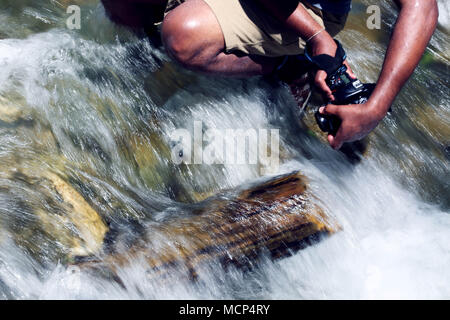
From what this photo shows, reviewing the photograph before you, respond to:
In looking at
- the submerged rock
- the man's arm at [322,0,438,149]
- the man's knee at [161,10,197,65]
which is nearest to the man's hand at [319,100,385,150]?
the man's arm at [322,0,438,149]

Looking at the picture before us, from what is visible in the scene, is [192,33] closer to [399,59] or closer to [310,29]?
[310,29]

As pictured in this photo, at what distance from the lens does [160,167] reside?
2.78 m

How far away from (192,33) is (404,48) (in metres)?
1.00

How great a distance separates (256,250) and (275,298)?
271mm

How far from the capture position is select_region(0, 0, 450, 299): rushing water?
2181 millimetres

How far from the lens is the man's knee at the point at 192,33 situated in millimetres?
2492

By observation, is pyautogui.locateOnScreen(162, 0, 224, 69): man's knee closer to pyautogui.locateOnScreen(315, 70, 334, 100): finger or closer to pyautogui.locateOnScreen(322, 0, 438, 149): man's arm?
pyautogui.locateOnScreen(315, 70, 334, 100): finger

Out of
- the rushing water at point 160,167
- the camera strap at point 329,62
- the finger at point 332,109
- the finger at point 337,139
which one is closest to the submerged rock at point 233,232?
the rushing water at point 160,167

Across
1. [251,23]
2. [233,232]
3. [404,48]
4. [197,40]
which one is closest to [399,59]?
[404,48]

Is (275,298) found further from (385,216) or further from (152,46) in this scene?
(152,46)

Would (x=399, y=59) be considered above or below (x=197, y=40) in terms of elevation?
above

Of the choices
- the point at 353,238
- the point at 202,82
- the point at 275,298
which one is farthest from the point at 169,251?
the point at 202,82

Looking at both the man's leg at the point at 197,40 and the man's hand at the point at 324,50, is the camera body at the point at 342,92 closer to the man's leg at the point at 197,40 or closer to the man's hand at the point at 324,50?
the man's hand at the point at 324,50
